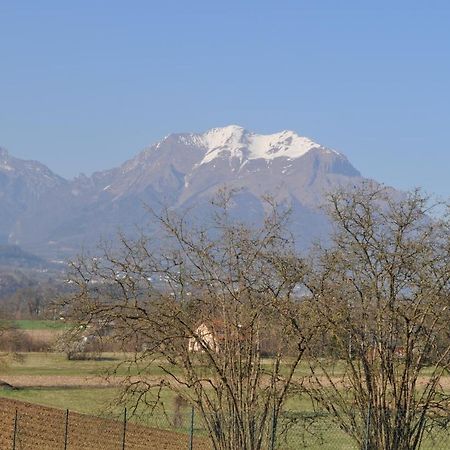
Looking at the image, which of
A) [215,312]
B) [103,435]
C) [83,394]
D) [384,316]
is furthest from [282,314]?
[83,394]

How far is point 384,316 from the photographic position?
18.3m

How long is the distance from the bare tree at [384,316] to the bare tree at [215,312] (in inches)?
26.7

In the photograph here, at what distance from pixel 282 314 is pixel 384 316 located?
1.84 metres

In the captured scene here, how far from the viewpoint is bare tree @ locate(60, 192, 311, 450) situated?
17.9 m

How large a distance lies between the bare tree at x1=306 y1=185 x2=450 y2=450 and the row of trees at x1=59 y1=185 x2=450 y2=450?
0.08ft

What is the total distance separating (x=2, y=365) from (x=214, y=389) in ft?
126

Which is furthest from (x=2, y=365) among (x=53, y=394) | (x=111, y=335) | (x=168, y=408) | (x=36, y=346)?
(x=111, y=335)

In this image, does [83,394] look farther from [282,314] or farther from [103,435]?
[282,314]

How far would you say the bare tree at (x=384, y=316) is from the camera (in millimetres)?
18172

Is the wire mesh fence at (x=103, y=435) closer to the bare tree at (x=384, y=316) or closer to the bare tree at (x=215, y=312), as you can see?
the bare tree at (x=384, y=316)

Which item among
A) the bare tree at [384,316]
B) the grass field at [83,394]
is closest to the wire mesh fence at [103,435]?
the grass field at [83,394]

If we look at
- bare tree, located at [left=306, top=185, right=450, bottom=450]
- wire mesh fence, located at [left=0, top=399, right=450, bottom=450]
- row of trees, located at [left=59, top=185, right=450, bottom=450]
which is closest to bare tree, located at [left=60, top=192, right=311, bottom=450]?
row of trees, located at [left=59, top=185, right=450, bottom=450]

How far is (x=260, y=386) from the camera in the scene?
18.1m

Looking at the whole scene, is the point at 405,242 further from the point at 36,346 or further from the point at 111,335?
the point at 36,346
